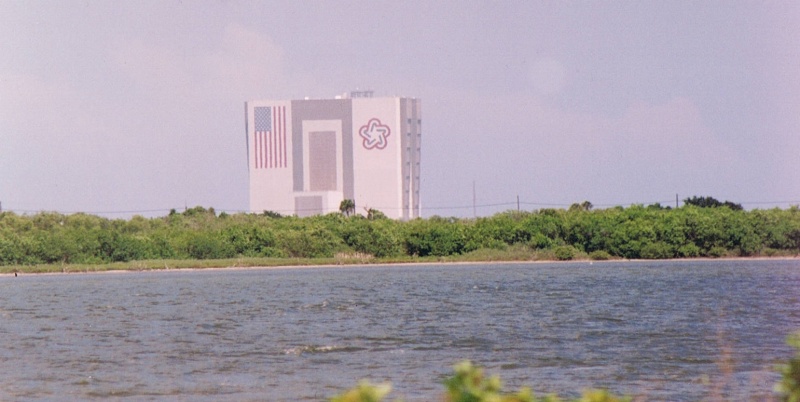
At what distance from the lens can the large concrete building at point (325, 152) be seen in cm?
15088

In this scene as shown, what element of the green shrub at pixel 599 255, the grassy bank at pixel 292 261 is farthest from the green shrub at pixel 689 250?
the green shrub at pixel 599 255

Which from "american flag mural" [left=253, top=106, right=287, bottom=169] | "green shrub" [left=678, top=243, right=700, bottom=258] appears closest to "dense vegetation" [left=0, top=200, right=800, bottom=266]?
"green shrub" [left=678, top=243, right=700, bottom=258]

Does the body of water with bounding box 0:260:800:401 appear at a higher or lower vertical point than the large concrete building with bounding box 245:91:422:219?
lower

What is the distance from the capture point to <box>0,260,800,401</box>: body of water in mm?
16250

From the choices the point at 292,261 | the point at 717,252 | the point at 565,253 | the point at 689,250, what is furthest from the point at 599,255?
the point at 292,261

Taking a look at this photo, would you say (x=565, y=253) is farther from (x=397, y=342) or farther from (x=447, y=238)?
(x=397, y=342)

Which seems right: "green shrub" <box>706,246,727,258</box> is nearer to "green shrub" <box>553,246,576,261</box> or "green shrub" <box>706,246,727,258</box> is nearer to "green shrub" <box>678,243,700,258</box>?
"green shrub" <box>678,243,700,258</box>

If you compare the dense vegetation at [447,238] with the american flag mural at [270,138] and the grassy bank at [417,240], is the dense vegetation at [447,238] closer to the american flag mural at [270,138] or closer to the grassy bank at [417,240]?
the grassy bank at [417,240]

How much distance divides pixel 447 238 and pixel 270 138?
62638 millimetres

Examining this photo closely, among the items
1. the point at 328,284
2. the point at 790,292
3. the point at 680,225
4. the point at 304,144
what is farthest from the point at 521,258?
the point at 304,144

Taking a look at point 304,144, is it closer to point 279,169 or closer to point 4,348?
point 279,169

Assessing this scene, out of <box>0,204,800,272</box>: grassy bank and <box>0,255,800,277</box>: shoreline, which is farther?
<box>0,204,800,272</box>: grassy bank

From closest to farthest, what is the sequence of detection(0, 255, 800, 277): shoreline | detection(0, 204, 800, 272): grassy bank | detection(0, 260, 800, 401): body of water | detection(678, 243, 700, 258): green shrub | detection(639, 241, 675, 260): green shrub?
1. detection(0, 260, 800, 401): body of water
2. detection(0, 255, 800, 277): shoreline
3. detection(0, 204, 800, 272): grassy bank
4. detection(678, 243, 700, 258): green shrub
5. detection(639, 241, 675, 260): green shrub

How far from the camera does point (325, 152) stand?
152 metres
